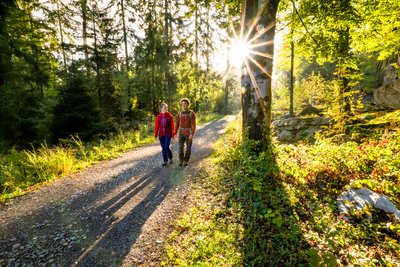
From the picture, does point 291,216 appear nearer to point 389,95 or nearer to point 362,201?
point 362,201

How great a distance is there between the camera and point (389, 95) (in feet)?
61.2

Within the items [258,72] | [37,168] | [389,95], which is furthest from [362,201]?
[389,95]

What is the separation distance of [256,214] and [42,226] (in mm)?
4432

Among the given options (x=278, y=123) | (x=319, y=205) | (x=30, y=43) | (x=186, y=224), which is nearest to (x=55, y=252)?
(x=186, y=224)

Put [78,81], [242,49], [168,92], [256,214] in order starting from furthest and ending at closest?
1. [168,92]
2. [78,81]
3. [242,49]
4. [256,214]

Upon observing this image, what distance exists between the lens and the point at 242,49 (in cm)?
665

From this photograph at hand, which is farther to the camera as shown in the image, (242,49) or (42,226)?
(242,49)

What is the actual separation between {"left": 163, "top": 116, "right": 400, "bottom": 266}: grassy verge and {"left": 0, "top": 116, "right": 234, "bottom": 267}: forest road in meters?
0.52

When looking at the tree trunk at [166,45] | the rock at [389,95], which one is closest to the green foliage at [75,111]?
the tree trunk at [166,45]

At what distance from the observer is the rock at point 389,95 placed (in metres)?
17.7

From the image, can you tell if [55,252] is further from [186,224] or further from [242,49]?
[242,49]

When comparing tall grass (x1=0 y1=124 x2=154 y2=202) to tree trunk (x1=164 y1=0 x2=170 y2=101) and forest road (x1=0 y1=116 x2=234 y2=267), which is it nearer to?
forest road (x1=0 y1=116 x2=234 y2=267)

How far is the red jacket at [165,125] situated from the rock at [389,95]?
18.5 metres

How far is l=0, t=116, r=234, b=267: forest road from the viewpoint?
3.70 metres
